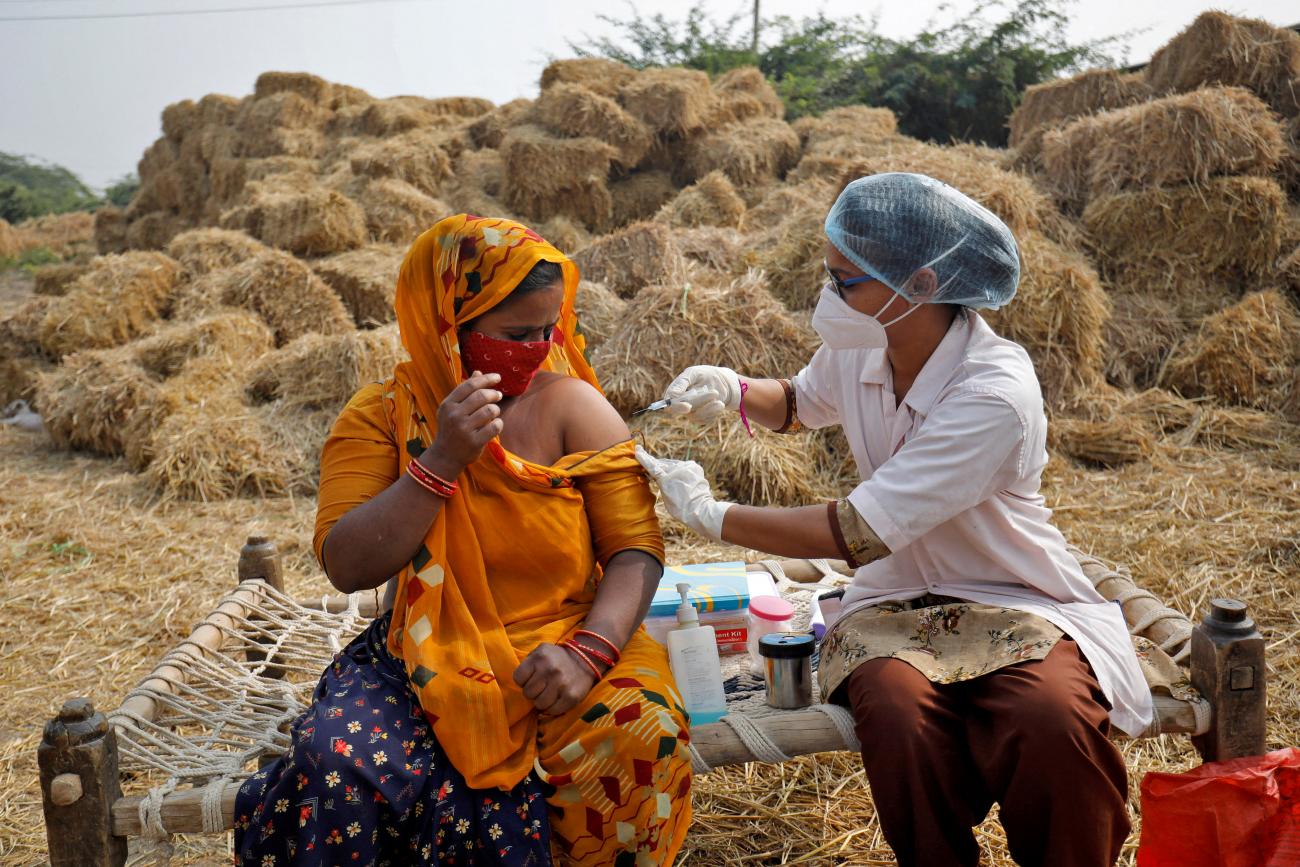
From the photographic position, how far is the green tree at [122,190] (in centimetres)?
2225

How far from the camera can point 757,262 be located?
21.5 feet

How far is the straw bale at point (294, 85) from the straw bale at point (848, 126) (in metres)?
5.58

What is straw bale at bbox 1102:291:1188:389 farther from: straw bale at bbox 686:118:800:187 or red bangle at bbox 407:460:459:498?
red bangle at bbox 407:460:459:498

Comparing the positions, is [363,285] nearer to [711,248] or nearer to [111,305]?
[111,305]

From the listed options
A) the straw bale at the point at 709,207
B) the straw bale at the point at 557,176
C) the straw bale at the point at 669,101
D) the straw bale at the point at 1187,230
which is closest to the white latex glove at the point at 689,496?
the straw bale at the point at 1187,230

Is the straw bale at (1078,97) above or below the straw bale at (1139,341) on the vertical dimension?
above

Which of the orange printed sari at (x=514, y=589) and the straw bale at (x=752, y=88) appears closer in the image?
the orange printed sari at (x=514, y=589)

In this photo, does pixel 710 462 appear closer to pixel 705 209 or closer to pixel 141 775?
pixel 141 775

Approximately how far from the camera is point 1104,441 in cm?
546

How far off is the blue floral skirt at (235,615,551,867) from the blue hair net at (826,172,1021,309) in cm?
127

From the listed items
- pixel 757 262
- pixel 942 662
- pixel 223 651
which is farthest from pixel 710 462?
pixel 942 662

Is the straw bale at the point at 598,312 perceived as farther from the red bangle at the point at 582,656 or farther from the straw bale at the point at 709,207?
the red bangle at the point at 582,656

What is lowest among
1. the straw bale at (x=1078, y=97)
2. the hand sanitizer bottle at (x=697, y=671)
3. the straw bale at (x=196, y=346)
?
the hand sanitizer bottle at (x=697, y=671)

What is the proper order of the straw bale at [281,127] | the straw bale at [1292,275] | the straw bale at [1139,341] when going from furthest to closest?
the straw bale at [281,127] < the straw bale at [1292,275] < the straw bale at [1139,341]
